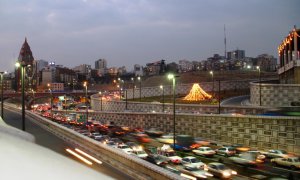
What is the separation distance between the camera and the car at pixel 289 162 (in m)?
A: 20.1

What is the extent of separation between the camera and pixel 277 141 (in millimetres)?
A: 24141

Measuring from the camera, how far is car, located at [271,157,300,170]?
20.1 meters

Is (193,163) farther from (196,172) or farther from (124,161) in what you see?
(124,161)

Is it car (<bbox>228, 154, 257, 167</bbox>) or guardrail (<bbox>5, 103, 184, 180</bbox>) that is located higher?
guardrail (<bbox>5, 103, 184, 180</bbox>)

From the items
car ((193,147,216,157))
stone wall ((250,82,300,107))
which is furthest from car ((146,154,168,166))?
stone wall ((250,82,300,107))

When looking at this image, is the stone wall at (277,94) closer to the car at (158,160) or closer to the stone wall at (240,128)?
the stone wall at (240,128)

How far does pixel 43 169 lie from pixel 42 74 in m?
210

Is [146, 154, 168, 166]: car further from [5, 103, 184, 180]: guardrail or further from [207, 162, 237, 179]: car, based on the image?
[5, 103, 184, 180]: guardrail

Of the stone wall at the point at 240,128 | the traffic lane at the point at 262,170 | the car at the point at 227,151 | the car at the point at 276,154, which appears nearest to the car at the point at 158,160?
the traffic lane at the point at 262,170

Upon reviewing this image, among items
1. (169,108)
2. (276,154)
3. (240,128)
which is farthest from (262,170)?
(169,108)

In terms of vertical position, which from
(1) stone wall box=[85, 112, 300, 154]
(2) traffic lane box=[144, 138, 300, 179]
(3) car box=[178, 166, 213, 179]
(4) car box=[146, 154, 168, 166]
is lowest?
(2) traffic lane box=[144, 138, 300, 179]

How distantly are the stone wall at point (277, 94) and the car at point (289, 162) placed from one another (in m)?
16.6

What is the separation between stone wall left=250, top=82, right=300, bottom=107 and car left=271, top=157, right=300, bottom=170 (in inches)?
653

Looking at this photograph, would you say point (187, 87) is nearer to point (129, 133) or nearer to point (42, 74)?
point (129, 133)
